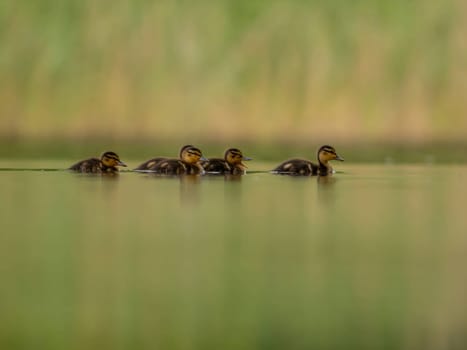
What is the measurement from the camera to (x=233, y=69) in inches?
3314

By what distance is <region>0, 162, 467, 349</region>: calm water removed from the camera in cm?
1057

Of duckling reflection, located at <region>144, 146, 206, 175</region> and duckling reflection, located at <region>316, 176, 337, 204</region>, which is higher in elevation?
duckling reflection, located at <region>144, 146, 206, 175</region>

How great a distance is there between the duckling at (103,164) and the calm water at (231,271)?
255 inches

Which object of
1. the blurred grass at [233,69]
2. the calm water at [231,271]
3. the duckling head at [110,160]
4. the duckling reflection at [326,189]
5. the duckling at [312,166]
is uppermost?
the blurred grass at [233,69]

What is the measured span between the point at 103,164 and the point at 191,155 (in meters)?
2.12

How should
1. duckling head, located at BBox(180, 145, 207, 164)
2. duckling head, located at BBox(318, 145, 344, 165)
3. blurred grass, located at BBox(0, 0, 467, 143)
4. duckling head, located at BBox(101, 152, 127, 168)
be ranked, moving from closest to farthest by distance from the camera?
1. duckling head, located at BBox(180, 145, 207, 164)
2. duckling head, located at BBox(318, 145, 344, 165)
3. duckling head, located at BBox(101, 152, 127, 168)
4. blurred grass, located at BBox(0, 0, 467, 143)

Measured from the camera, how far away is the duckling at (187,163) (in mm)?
29156

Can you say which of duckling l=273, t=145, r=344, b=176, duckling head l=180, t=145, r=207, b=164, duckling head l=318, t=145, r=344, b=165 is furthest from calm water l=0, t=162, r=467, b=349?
duckling l=273, t=145, r=344, b=176

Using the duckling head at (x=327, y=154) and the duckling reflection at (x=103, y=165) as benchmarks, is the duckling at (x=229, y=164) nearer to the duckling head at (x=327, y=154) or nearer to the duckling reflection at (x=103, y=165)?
the duckling head at (x=327, y=154)

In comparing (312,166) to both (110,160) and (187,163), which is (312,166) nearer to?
(187,163)

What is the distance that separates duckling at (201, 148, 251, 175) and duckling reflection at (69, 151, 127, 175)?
1.83m

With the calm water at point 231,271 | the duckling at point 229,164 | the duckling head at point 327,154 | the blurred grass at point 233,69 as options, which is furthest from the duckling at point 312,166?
the blurred grass at point 233,69

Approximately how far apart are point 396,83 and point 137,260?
230ft

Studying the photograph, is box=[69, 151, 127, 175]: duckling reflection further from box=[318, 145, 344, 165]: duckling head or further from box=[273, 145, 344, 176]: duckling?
box=[318, 145, 344, 165]: duckling head
